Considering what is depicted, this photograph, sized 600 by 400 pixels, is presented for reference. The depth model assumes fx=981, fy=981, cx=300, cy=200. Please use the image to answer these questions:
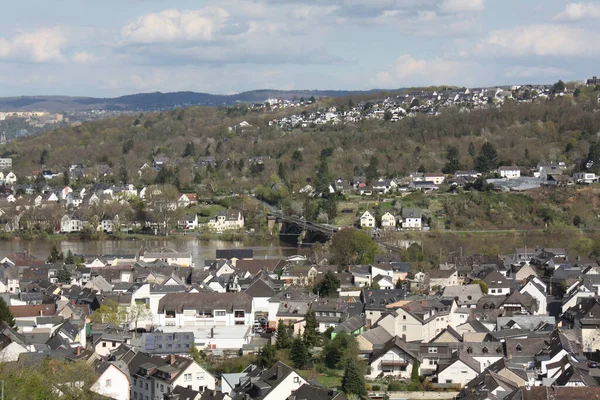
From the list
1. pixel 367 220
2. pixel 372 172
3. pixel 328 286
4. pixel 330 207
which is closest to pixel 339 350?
pixel 328 286

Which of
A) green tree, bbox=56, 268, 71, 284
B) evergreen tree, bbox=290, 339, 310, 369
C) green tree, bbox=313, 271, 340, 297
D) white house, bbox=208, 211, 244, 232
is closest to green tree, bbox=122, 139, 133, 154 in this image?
white house, bbox=208, 211, 244, 232

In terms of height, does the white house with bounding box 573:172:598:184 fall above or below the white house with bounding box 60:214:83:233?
above

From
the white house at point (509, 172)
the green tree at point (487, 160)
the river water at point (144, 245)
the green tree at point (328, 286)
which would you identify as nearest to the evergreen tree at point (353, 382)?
the green tree at point (328, 286)

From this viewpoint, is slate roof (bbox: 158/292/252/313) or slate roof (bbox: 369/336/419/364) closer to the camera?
slate roof (bbox: 369/336/419/364)

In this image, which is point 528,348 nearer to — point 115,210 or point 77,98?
point 115,210

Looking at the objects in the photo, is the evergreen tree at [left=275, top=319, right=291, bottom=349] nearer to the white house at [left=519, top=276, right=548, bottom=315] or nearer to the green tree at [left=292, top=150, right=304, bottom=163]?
the white house at [left=519, top=276, right=548, bottom=315]

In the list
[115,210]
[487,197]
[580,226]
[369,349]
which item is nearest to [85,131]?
[115,210]

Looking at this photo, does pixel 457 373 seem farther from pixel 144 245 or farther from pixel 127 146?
pixel 127 146
